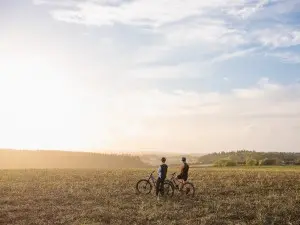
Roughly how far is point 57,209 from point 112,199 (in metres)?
4.82

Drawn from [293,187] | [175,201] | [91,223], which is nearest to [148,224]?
[91,223]

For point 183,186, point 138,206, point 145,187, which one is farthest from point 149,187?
point 138,206

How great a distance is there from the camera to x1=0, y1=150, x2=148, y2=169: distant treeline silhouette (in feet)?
440

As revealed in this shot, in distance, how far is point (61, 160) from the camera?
137125 millimetres

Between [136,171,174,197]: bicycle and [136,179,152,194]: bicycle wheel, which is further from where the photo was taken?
[136,179,152,194]: bicycle wheel

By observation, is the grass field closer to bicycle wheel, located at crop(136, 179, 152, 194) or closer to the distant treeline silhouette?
bicycle wheel, located at crop(136, 179, 152, 194)

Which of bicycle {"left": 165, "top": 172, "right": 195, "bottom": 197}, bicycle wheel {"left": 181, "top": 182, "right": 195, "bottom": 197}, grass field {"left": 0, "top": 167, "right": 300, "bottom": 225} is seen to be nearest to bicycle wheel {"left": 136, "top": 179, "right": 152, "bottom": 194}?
grass field {"left": 0, "top": 167, "right": 300, "bottom": 225}

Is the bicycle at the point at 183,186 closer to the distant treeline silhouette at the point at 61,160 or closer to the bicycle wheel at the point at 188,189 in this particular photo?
the bicycle wheel at the point at 188,189

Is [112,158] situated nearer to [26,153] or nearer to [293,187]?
[26,153]

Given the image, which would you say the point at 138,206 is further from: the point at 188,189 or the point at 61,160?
the point at 61,160

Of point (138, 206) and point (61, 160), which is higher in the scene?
point (61, 160)

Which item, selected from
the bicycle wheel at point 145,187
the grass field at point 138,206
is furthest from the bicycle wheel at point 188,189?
the bicycle wheel at point 145,187

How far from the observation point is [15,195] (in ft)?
102

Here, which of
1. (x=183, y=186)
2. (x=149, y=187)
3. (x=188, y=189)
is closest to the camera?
(x=183, y=186)
